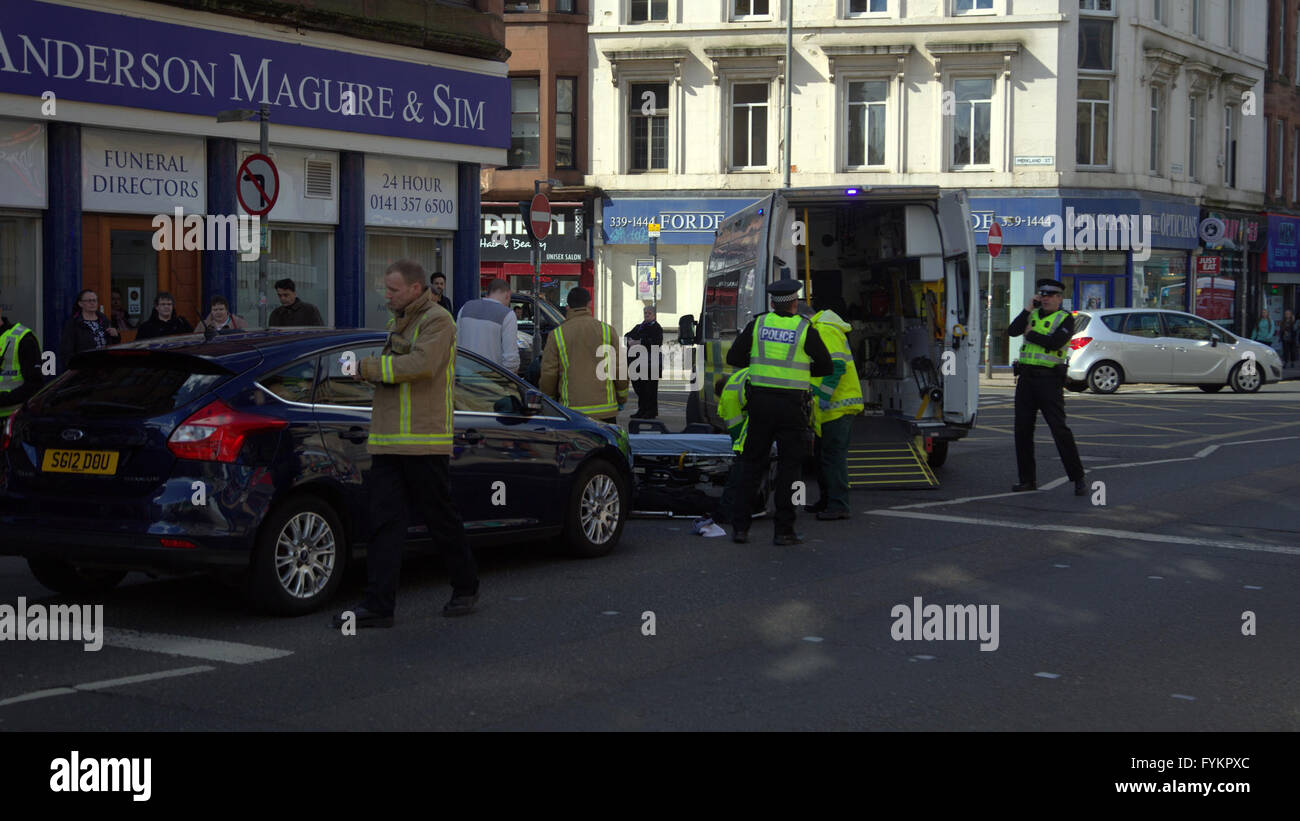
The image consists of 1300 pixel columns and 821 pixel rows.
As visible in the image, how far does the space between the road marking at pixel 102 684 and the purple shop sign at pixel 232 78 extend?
38.9 ft

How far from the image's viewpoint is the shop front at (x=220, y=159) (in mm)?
17141

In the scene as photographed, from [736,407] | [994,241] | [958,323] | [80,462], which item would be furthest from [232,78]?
[994,241]

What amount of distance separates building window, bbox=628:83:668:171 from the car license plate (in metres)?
31.1

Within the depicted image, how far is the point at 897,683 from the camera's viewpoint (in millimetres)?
6633

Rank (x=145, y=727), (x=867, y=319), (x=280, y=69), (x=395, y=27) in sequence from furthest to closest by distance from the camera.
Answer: (x=395, y=27) < (x=280, y=69) < (x=867, y=319) < (x=145, y=727)

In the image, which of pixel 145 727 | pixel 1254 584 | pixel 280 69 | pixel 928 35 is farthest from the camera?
pixel 928 35

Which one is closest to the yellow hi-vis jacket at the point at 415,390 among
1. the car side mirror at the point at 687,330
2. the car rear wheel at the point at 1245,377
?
the car side mirror at the point at 687,330

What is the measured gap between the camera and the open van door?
14.7m

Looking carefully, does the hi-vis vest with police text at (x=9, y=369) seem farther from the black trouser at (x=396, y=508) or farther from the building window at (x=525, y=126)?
the building window at (x=525, y=126)

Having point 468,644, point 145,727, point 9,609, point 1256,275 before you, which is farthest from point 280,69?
point 1256,275

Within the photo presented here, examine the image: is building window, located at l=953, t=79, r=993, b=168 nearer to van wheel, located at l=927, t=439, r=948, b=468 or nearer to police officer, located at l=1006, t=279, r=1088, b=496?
van wheel, located at l=927, t=439, r=948, b=468
